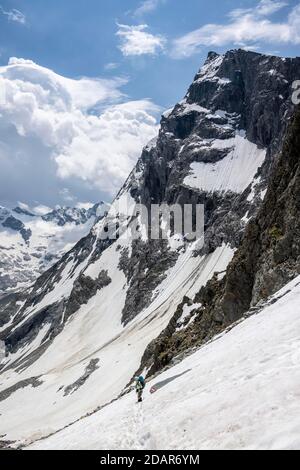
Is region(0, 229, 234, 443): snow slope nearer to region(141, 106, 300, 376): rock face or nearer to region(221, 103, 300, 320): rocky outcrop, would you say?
region(141, 106, 300, 376): rock face

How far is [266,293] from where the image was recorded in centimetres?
4122

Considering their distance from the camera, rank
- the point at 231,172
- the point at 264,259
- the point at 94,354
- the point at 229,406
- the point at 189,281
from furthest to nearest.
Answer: the point at 231,172
the point at 189,281
the point at 94,354
the point at 264,259
the point at 229,406

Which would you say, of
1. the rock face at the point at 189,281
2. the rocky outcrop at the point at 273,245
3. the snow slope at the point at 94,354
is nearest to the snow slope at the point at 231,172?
the rock face at the point at 189,281

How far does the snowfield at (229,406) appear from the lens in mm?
12773

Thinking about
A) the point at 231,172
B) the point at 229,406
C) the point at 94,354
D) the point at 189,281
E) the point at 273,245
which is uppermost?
the point at 231,172

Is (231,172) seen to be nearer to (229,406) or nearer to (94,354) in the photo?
(94,354)

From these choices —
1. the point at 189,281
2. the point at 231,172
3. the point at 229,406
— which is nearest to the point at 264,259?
the point at 229,406

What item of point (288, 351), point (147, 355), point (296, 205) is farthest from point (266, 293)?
point (147, 355)

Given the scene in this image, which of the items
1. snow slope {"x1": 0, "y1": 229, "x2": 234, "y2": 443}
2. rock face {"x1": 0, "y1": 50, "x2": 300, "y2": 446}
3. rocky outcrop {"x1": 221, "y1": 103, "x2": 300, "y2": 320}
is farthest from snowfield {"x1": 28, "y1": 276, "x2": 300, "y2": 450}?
snow slope {"x1": 0, "y1": 229, "x2": 234, "y2": 443}

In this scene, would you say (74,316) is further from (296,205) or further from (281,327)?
(281,327)

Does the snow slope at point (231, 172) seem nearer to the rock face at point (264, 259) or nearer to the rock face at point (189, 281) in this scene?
the rock face at point (189, 281)

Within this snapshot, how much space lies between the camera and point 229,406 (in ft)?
48.9

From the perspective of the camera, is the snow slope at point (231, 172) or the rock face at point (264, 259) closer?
the rock face at point (264, 259)

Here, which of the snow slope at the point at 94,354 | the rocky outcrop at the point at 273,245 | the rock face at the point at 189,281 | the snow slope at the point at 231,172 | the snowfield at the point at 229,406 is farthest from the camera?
the snow slope at the point at 231,172
